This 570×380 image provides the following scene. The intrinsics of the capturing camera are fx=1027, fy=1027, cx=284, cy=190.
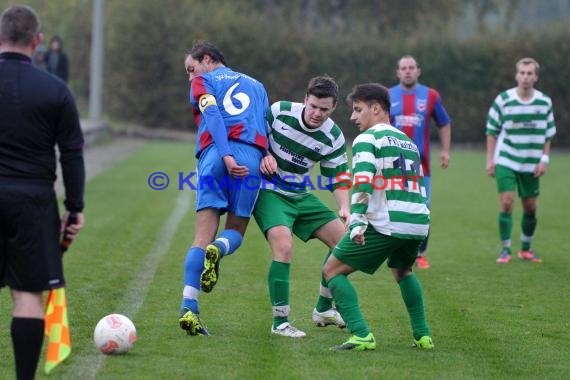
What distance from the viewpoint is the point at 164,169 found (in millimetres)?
22328

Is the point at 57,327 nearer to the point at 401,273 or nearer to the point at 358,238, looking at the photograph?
the point at 358,238

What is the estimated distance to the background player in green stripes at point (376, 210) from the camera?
638 centimetres

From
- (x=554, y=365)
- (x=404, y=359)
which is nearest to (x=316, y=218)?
(x=404, y=359)

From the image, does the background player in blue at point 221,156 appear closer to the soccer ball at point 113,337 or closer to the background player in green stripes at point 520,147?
the soccer ball at point 113,337

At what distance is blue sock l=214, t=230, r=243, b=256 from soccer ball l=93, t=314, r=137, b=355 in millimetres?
874

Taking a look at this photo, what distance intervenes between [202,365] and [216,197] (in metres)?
1.40

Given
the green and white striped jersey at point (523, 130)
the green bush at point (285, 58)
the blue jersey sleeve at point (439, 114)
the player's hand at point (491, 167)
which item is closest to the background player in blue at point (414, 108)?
the blue jersey sleeve at point (439, 114)

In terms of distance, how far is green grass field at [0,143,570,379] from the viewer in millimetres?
6121

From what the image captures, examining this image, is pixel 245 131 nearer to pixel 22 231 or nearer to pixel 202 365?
pixel 202 365

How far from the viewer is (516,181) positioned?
1125 cm

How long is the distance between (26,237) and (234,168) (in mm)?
1998

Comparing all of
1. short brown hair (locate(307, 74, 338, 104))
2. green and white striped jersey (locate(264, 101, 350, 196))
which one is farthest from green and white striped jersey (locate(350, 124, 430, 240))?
green and white striped jersey (locate(264, 101, 350, 196))

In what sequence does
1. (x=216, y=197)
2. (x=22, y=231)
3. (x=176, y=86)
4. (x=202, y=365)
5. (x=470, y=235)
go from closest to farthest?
(x=22, y=231), (x=202, y=365), (x=216, y=197), (x=470, y=235), (x=176, y=86)

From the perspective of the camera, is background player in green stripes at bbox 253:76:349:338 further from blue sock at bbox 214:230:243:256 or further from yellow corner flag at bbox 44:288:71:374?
yellow corner flag at bbox 44:288:71:374
